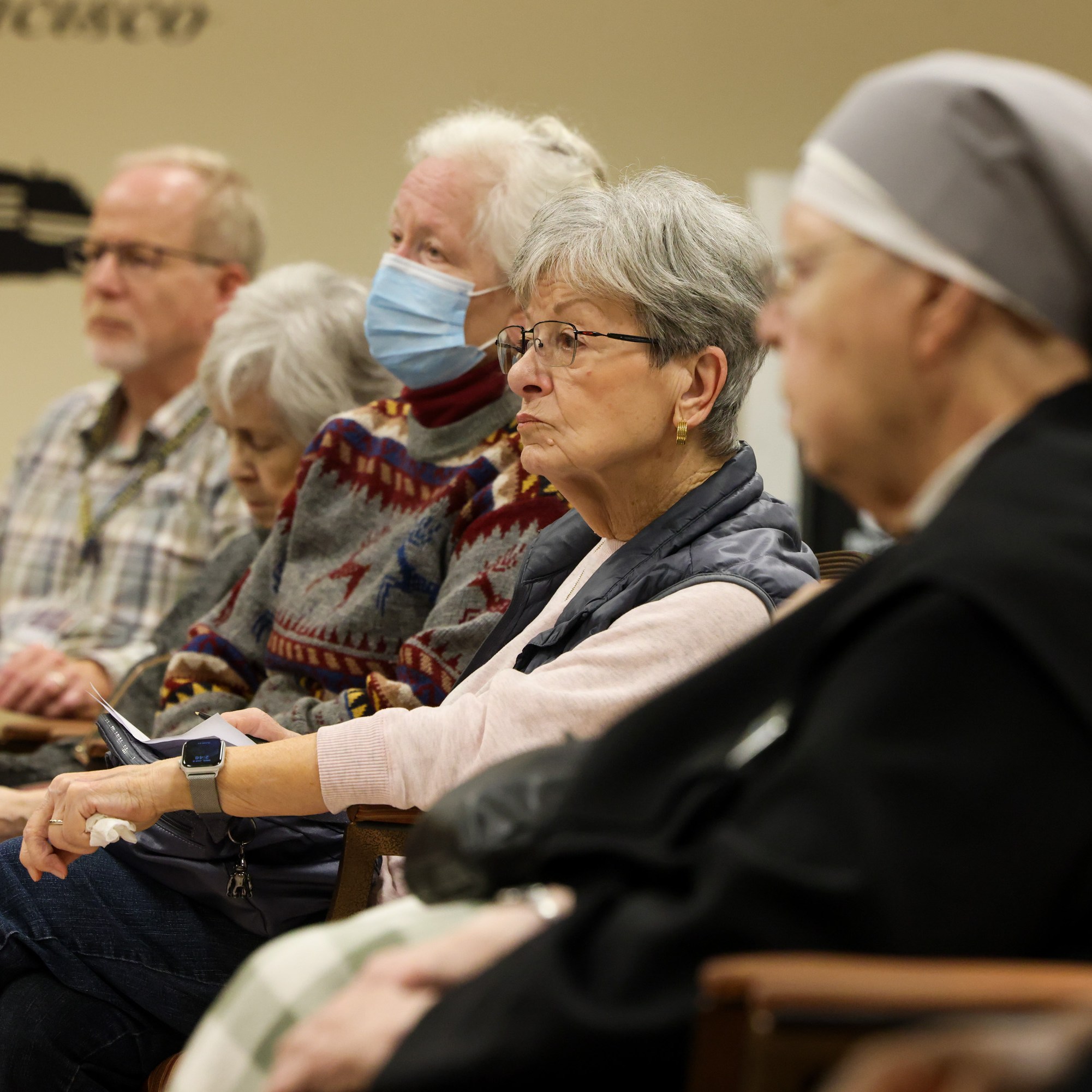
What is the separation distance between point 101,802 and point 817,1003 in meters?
1.23

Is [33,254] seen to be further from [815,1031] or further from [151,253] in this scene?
[815,1031]

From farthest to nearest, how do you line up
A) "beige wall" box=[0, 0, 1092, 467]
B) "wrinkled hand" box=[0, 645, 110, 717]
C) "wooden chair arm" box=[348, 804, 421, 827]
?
"beige wall" box=[0, 0, 1092, 467]
"wrinkled hand" box=[0, 645, 110, 717]
"wooden chair arm" box=[348, 804, 421, 827]

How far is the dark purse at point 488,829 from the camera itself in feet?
3.92

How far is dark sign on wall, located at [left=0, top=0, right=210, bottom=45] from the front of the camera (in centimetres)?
508

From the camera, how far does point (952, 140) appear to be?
1.08 m

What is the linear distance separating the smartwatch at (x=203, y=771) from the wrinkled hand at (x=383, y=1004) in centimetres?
67

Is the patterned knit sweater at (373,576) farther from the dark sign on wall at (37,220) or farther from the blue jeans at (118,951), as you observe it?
the dark sign on wall at (37,220)

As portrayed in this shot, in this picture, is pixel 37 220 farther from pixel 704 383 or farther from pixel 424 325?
pixel 704 383

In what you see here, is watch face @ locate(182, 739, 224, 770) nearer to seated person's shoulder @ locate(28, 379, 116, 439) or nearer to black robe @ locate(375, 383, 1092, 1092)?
black robe @ locate(375, 383, 1092, 1092)

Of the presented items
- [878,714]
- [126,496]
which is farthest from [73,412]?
[878,714]

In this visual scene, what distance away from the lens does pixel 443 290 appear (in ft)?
8.09

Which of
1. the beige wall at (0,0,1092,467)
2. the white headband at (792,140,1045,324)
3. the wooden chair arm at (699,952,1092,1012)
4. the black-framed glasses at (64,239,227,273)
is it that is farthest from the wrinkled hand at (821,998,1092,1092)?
the beige wall at (0,0,1092,467)

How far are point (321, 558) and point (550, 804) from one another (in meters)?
1.37

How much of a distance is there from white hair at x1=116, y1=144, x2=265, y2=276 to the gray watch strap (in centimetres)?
251
